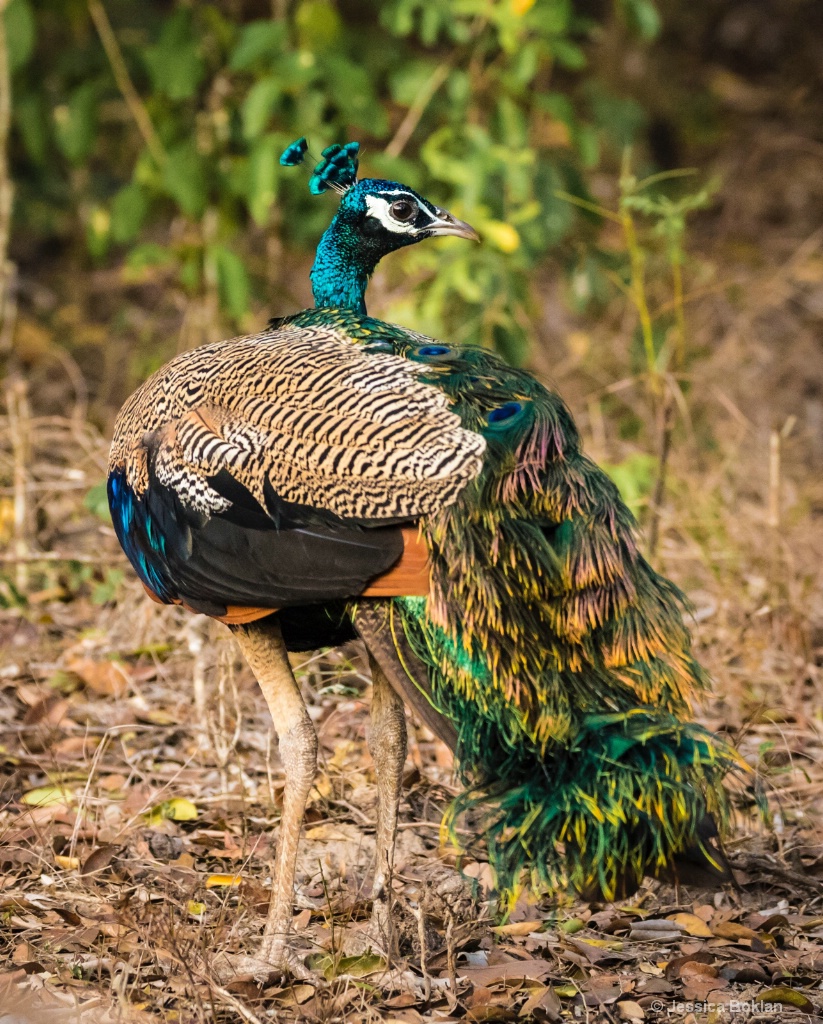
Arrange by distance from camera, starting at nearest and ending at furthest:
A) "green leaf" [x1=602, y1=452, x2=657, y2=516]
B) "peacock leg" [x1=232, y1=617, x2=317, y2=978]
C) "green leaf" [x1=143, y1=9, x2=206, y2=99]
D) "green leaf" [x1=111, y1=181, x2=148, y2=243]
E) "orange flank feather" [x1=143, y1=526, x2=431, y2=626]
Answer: "orange flank feather" [x1=143, y1=526, x2=431, y2=626] → "peacock leg" [x1=232, y1=617, x2=317, y2=978] → "green leaf" [x1=602, y1=452, x2=657, y2=516] → "green leaf" [x1=143, y1=9, x2=206, y2=99] → "green leaf" [x1=111, y1=181, x2=148, y2=243]

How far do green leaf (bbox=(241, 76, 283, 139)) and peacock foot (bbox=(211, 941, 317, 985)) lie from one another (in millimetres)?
3597

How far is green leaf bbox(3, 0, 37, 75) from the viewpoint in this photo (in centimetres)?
575

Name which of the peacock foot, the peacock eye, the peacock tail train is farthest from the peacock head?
the peacock foot

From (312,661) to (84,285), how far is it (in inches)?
232

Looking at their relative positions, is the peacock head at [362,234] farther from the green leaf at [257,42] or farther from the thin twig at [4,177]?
the thin twig at [4,177]

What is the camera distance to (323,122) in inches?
230

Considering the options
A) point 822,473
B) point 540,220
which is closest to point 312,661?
point 540,220

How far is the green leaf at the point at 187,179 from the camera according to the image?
592 cm

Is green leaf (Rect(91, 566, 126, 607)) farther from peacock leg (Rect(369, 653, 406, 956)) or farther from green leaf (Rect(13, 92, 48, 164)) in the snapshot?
green leaf (Rect(13, 92, 48, 164))

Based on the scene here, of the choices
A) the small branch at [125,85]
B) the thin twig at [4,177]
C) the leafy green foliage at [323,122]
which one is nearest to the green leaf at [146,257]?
the leafy green foliage at [323,122]

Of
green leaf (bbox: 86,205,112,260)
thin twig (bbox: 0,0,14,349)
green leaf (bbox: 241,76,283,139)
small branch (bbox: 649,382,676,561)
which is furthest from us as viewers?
green leaf (bbox: 86,205,112,260)

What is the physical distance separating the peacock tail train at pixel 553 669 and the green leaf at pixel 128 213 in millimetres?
3412

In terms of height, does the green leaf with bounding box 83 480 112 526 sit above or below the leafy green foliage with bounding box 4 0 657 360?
below

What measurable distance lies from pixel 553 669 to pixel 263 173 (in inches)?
134
